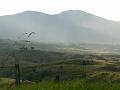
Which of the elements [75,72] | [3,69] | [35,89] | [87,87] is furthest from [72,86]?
[3,69]

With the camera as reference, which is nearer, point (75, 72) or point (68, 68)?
point (75, 72)

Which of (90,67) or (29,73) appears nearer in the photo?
(29,73)

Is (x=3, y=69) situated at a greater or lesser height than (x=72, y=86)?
lesser

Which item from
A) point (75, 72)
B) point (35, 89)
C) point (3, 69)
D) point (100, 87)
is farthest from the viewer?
point (3, 69)

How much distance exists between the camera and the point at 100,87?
9.98 meters

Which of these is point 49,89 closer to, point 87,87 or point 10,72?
point 87,87

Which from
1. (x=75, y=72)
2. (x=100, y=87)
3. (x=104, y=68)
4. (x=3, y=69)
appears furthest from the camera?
(x=3, y=69)

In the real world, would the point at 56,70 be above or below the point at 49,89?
below

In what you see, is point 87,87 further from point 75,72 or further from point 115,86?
point 75,72

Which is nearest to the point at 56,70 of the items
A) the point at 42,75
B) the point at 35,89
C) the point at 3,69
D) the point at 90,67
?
the point at 42,75

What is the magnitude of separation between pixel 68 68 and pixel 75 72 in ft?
49.9

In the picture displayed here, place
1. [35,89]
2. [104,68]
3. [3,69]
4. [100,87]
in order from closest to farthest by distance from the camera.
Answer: [100,87] < [35,89] < [104,68] < [3,69]

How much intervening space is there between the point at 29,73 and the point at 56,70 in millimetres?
11353

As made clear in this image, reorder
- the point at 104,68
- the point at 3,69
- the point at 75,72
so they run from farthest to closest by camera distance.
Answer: the point at 3,69 < the point at 104,68 < the point at 75,72
